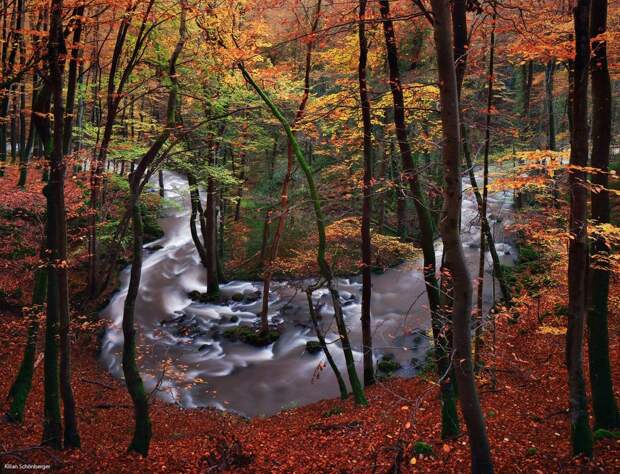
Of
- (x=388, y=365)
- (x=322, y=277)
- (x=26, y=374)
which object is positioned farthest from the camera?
(x=388, y=365)

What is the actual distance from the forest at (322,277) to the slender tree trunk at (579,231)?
0.08 ft

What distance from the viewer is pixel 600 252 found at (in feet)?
20.1

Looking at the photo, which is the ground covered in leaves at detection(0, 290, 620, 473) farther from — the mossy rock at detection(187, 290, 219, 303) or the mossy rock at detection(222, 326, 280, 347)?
the mossy rock at detection(187, 290, 219, 303)

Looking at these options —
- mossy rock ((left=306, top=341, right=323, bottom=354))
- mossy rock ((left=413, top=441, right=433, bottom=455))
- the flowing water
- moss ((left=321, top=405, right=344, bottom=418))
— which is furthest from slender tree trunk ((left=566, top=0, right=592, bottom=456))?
mossy rock ((left=306, top=341, right=323, bottom=354))

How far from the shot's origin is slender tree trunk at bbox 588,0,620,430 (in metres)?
5.60

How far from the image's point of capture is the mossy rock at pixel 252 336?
→ 15203 millimetres

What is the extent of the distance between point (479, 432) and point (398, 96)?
5.27 meters

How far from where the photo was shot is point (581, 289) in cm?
486

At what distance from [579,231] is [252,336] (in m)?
12.5

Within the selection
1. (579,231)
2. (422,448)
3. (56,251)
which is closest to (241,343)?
(56,251)

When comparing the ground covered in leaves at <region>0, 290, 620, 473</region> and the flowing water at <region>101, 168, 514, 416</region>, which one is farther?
the flowing water at <region>101, 168, 514, 416</region>

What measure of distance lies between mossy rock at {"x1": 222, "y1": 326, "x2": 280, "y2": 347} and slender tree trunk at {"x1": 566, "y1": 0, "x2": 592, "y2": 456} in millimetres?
11379

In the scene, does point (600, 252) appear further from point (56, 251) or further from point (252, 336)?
point (252, 336)

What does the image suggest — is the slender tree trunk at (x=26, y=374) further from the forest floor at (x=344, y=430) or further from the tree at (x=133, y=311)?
the tree at (x=133, y=311)
